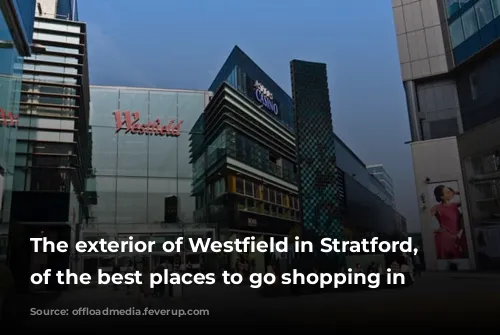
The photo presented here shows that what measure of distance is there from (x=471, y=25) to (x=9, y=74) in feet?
75.9

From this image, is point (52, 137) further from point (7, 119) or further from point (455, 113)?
point (455, 113)

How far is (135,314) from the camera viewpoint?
999 centimetres

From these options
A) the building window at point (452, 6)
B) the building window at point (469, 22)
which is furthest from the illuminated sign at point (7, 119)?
the building window at point (452, 6)

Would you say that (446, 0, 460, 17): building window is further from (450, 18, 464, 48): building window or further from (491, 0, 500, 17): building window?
(491, 0, 500, 17): building window

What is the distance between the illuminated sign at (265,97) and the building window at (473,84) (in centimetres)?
1706

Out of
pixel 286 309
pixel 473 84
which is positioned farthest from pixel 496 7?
Answer: pixel 286 309

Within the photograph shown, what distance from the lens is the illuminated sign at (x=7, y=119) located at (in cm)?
1283

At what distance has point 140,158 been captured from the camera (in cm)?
2798

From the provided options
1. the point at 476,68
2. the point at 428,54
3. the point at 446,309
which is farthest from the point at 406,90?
the point at 446,309

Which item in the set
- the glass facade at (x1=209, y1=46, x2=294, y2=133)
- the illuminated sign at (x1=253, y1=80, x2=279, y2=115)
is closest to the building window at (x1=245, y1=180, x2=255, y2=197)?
the glass facade at (x1=209, y1=46, x2=294, y2=133)

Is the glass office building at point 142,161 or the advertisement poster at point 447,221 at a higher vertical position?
the glass office building at point 142,161

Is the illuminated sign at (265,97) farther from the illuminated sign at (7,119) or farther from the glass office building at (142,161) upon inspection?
the illuminated sign at (7,119)

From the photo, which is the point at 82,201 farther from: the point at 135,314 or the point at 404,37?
the point at 404,37

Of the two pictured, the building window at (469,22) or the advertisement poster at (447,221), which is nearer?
the building window at (469,22)
